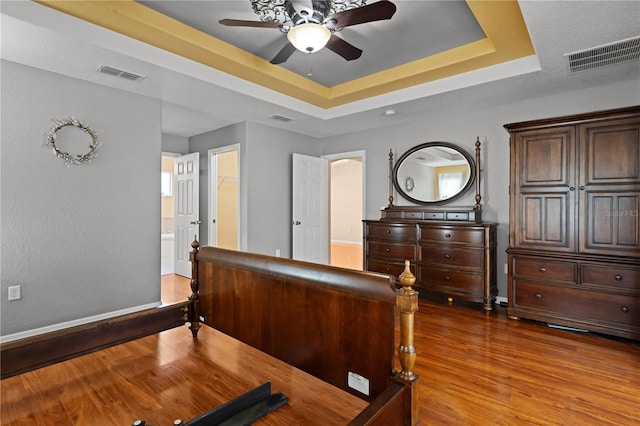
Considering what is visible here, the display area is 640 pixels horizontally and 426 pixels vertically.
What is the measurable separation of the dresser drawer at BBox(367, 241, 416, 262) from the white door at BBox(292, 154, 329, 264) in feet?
4.43

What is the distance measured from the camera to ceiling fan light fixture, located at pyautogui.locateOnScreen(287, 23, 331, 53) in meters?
2.27

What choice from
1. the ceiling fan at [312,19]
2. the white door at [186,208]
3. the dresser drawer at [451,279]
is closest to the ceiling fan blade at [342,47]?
the ceiling fan at [312,19]

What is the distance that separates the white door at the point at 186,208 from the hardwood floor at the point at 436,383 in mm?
2787

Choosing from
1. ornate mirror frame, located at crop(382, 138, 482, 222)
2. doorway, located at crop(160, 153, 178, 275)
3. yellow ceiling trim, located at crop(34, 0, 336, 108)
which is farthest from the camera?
doorway, located at crop(160, 153, 178, 275)

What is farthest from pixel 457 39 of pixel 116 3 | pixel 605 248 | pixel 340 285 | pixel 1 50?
pixel 1 50

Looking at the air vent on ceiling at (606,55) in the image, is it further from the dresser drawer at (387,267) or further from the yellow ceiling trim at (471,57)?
the dresser drawer at (387,267)

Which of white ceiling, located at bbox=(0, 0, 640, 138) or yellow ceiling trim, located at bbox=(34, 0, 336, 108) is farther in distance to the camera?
yellow ceiling trim, located at bbox=(34, 0, 336, 108)

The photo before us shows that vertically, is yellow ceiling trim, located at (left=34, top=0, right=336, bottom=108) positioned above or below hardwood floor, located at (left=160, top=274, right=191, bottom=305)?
above

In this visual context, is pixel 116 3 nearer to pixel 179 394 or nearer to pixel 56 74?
pixel 56 74

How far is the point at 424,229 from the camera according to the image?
4070 mm

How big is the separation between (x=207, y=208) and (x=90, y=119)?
2299 millimetres

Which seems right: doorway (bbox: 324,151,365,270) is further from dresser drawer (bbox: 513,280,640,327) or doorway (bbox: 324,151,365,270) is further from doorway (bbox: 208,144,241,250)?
dresser drawer (bbox: 513,280,640,327)

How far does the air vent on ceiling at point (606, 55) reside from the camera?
2529 mm

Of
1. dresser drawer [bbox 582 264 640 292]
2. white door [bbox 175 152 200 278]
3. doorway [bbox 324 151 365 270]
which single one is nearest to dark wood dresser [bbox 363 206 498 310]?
dresser drawer [bbox 582 264 640 292]
